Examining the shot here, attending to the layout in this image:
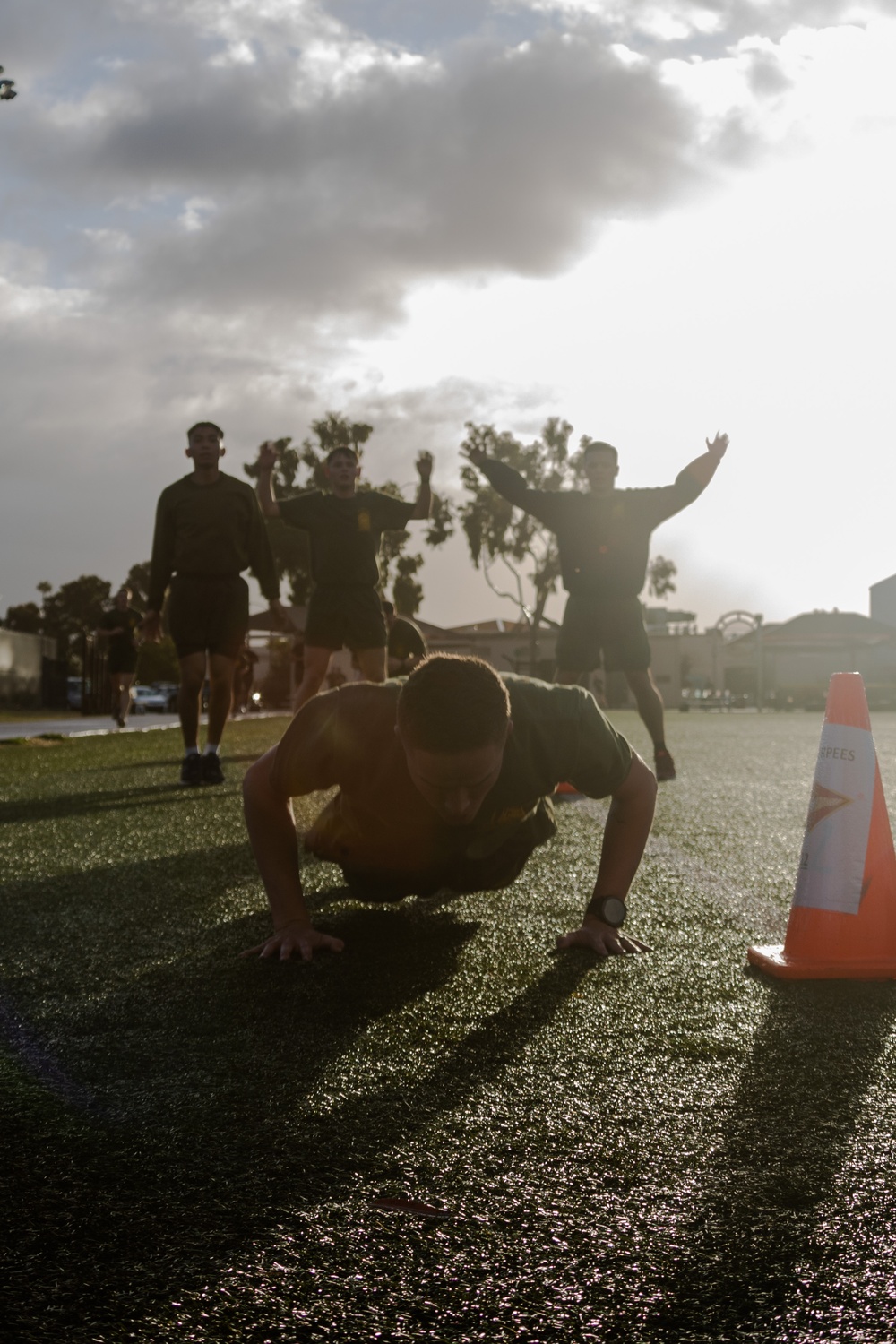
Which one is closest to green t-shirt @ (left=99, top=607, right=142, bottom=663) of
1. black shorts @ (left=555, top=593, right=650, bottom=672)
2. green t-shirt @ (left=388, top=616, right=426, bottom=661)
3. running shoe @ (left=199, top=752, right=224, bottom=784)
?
green t-shirt @ (left=388, top=616, right=426, bottom=661)

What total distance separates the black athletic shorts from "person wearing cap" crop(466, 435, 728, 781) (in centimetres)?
176

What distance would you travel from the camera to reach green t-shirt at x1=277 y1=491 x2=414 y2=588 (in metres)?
7.44

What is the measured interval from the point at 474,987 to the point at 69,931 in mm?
1243

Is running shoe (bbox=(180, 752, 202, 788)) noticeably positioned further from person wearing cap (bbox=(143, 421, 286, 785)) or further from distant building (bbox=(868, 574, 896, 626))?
distant building (bbox=(868, 574, 896, 626))

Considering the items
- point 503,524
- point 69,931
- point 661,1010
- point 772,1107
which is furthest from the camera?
point 503,524

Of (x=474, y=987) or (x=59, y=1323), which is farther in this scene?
(x=474, y=987)

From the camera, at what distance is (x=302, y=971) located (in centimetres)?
273

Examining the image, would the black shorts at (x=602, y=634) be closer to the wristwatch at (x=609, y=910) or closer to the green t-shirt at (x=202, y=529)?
the green t-shirt at (x=202, y=529)

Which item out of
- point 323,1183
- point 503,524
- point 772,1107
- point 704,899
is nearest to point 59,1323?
point 323,1183

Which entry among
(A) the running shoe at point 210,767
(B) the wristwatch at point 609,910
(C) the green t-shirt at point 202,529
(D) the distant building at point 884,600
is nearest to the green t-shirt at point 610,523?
(C) the green t-shirt at point 202,529

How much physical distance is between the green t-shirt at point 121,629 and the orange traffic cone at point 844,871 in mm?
14544

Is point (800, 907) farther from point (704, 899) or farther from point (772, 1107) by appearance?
point (772, 1107)

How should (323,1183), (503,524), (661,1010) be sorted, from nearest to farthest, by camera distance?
(323,1183) < (661,1010) < (503,524)

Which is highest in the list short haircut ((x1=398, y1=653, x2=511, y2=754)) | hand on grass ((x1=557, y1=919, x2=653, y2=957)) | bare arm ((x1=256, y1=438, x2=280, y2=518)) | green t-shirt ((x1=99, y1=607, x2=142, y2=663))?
bare arm ((x1=256, y1=438, x2=280, y2=518))
